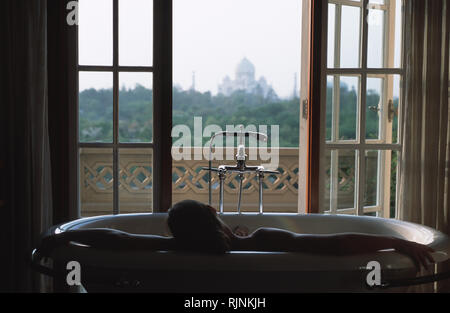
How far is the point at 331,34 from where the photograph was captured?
2707 mm

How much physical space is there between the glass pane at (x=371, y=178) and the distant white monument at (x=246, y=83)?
15.6 feet

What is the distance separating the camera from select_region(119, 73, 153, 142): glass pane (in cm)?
266

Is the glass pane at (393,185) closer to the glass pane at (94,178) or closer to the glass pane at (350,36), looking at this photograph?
the glass pane at (350,36)

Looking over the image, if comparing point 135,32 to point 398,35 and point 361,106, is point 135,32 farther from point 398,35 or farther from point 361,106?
point 398,35

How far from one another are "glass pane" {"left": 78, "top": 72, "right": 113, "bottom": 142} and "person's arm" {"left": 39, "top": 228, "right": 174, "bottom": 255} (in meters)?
0.95

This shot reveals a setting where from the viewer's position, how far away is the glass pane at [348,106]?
2.73m

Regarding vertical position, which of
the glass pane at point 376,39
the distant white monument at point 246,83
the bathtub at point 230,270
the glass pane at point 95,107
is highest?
the distant white monument at point 246,83

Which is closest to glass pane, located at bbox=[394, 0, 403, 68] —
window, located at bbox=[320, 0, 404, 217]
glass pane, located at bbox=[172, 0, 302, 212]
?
window, located at bbox=[320, 0, 404, 217]

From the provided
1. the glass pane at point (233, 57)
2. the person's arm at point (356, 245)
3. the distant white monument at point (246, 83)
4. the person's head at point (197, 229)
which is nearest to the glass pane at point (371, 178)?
the person's arm at point (356, 245)

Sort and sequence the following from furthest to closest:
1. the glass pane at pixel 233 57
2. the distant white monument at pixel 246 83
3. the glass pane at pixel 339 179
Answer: the distant white monument at pixel 246 83, the glass pane at pixel 233 57, the glass pane at pixel 339 179

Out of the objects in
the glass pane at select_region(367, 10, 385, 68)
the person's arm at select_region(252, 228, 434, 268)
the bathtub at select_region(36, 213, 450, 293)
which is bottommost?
the bathtub at select_region(36, 213, 450, 293)

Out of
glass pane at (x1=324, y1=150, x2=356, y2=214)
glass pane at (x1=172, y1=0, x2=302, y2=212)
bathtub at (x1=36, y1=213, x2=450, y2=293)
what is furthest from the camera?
glass pane at (x1=172, y1=0, x2=302, y2=212)

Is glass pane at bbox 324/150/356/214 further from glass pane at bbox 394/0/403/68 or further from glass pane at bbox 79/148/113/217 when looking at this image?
glass pane at bbox 79/148/113/217

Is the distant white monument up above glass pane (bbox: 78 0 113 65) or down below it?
above
